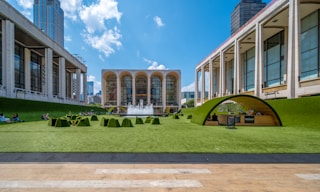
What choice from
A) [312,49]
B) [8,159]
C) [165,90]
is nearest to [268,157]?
[8,159]

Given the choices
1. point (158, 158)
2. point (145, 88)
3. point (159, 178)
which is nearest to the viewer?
point (159, 178)

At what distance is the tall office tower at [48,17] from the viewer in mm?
107925

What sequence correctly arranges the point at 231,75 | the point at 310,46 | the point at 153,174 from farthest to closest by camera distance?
the point at 231,75 → the point at 310,46 → the point at 153,174

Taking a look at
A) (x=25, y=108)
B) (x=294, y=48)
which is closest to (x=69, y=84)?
(x=25, y=108)

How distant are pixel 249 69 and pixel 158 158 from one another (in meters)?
43.1

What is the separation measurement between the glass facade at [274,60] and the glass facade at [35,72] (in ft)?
155

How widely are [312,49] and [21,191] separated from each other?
3225 cm

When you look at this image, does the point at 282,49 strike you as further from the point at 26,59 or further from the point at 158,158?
the point at 26,59

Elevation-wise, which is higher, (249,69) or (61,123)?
(249,69)

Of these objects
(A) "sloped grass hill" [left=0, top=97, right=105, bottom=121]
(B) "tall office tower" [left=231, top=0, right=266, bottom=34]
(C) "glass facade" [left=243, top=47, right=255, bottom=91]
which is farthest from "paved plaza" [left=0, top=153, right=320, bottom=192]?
(B) "tall office tower" [left=231, top=0, right=266, bottom=34]

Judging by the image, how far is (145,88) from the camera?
96812 millimetres

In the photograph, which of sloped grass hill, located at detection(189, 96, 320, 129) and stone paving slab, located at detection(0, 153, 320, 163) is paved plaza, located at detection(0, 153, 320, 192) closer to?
stone paving slab, located at detection(0, 153, 320, 163)

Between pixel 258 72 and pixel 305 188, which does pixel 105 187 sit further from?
pixel 258 72

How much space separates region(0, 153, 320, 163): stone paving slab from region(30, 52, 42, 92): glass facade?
144ft
